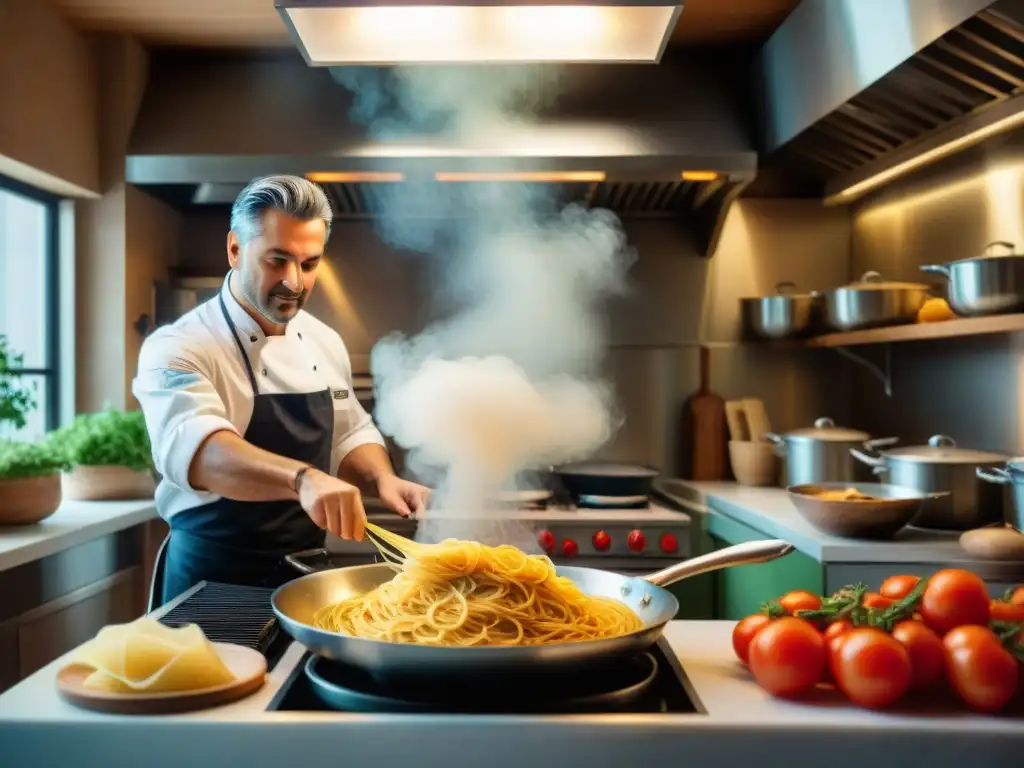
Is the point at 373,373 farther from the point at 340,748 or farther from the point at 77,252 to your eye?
the point at 340,748

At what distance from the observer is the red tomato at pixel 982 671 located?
1140 millimetres

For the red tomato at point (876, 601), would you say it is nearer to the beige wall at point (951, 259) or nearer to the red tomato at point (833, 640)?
the red tomato at point (833, 640)

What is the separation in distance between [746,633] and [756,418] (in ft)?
9.24

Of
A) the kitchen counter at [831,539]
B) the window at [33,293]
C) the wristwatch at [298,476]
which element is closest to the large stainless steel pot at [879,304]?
the kitchen counter at [831,539]

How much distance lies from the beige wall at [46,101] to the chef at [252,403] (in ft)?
4.23

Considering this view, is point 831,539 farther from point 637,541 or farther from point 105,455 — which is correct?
point 105,455

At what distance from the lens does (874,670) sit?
1.15 m

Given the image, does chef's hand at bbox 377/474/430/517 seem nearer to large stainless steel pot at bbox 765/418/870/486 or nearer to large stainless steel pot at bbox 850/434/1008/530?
large stainless steel pot at bbox 850/434/1008/530

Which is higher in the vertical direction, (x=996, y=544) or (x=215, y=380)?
(x=215, y=380)

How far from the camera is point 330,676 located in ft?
4.20

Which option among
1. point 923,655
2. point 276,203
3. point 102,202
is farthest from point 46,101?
point 923,655

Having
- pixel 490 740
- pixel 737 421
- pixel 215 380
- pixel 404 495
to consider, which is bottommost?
pixel 490 740

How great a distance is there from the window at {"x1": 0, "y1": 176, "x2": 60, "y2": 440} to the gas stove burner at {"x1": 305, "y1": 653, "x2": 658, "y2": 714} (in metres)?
2.72

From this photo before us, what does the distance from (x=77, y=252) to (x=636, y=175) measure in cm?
222
